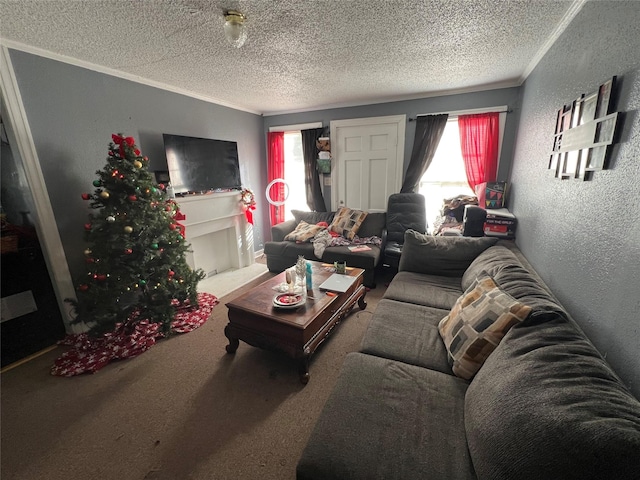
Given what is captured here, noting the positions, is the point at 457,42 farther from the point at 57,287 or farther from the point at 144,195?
the point at 57,287

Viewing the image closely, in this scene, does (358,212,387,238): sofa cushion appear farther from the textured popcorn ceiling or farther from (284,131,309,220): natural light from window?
the textured popcorn ceiling

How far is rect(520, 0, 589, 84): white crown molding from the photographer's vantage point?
5.23ft

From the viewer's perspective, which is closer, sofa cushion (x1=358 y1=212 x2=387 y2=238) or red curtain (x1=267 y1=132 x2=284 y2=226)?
sofa cushion (x1=358 y1=212 x2=387 y2=238)

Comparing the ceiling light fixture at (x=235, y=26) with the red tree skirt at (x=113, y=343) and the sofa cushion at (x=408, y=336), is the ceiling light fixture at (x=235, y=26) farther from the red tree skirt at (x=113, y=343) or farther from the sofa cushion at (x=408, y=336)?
the red tree skirt at (x=113, y=343)

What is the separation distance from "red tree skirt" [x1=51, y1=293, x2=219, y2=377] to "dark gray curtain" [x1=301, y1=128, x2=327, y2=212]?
2.44m

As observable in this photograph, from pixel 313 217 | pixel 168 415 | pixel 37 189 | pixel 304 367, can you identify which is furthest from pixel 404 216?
pixel 37 189

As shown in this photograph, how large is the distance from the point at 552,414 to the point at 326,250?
2.73m

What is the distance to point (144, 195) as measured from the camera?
2291 mm

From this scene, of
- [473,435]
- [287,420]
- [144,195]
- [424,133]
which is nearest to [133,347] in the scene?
[144,195]

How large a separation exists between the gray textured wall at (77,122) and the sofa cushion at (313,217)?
193cm

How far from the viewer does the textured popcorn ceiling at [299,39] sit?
5.29 ft

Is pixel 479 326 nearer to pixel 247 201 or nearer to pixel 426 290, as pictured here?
pixel 426 290

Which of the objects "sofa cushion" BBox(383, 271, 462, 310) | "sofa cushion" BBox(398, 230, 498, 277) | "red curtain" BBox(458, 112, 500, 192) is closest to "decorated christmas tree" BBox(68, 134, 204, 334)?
"sofa cushion" BBox(383, 271, 462, 310)

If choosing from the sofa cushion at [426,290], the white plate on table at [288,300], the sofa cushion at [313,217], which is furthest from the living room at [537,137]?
the sofa cushion at [313,217]
